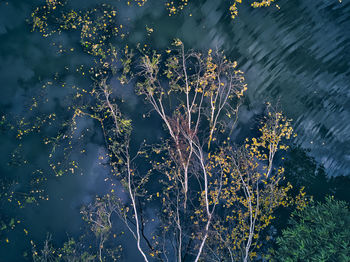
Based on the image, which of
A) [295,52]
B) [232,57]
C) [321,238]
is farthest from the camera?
[232,57]

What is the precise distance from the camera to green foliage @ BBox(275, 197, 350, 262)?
8703 mm

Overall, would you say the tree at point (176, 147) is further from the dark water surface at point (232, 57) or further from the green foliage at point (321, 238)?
the green foliage at point (321, 238)

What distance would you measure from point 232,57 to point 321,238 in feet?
31.2

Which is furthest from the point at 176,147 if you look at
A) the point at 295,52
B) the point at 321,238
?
the point at 295,52

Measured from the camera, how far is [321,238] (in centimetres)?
915

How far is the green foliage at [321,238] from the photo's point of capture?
343 inches

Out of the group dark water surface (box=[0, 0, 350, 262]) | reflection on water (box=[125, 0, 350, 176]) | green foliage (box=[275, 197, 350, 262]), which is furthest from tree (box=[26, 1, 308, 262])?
green foliage (box=[275, 197, 350, 262])

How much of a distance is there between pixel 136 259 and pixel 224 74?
11894mm

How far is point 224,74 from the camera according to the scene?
11.9 metres

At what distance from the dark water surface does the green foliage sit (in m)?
3.08

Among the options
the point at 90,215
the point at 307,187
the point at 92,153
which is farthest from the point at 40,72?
the point at 307,187

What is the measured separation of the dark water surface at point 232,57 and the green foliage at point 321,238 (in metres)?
3.08

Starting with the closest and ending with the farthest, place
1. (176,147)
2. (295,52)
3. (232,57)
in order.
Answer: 1. (176,147)
2. (295,52)
3. (232,57)

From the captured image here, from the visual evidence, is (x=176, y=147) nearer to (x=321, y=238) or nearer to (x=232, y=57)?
(x=232, y=57)
